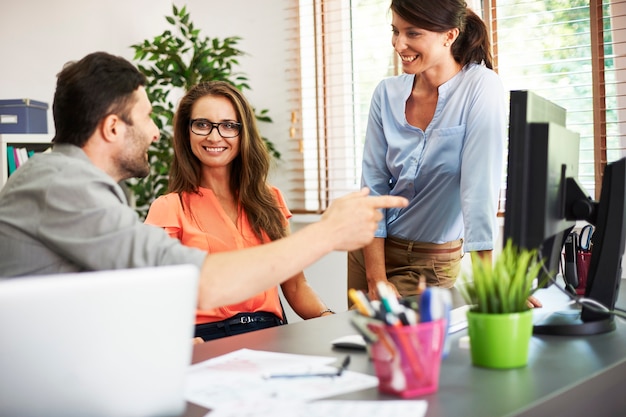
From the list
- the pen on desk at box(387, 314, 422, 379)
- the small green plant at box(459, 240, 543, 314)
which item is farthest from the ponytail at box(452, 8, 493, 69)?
the pen on desk at box(387, 314, 422, 379)

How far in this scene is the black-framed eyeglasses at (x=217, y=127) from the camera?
228cm

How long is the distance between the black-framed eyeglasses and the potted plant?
1180mm

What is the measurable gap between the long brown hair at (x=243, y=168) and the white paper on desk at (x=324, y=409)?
1171 millimetres

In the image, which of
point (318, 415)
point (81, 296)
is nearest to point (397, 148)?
point (318, 415)

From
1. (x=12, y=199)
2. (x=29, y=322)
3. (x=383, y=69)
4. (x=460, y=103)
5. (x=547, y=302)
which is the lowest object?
(x=547, y=302)

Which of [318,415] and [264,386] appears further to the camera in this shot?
[264,386]

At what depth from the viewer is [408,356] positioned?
3.58 ft

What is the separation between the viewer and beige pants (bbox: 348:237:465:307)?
2191mm

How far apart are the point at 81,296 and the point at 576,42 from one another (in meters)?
2.89

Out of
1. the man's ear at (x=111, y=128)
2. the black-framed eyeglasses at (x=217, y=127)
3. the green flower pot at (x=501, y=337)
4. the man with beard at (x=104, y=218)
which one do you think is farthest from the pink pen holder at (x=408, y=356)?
the black-framed eyeglasses at (x=217, y=127)

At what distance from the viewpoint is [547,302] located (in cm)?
185

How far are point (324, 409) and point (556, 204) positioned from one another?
671 millimetres

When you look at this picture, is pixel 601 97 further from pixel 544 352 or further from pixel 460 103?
pixel 544 352

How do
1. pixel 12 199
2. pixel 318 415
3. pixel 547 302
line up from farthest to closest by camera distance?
pixel 547 302
pixel 12 199
pixel 318 415
